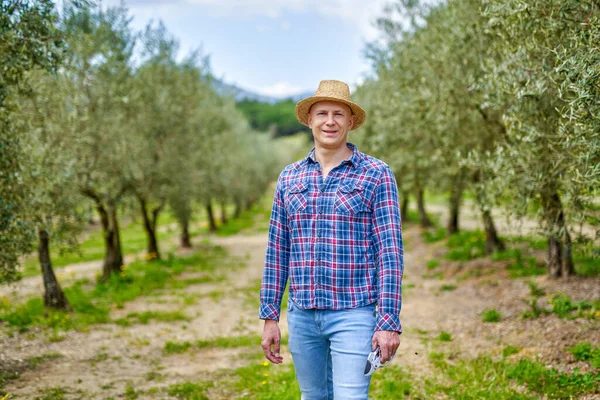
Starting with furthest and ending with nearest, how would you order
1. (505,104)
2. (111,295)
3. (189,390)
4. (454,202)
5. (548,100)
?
(454,202), (111,295), (505,104), (548,100), (189,390)

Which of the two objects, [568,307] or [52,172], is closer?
[568,307]

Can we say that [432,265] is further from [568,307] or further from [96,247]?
[96,247]

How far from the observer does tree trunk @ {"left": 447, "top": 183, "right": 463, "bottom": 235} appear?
609 inches

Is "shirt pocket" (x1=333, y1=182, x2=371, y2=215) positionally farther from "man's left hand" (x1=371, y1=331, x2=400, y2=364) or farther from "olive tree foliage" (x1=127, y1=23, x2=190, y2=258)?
"olive tree foliage" (x1=127, y1=23, x2=190, y2=258)

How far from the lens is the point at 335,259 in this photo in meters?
3.49

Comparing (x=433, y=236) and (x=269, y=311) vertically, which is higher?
(x=269, y=311)

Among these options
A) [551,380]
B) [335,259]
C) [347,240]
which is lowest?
[551,380]

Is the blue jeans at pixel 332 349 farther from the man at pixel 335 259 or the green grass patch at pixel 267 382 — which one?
the green grass patch at pixel 267 382

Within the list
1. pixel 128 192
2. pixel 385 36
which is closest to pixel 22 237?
pixel 128 192

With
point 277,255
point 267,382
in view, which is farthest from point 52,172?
point 277,255

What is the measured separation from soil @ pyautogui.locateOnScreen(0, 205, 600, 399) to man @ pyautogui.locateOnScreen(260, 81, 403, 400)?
3.92 meters

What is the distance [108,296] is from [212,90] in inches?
598

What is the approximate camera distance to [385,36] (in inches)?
658

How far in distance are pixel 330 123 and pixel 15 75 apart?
537 centimetres
